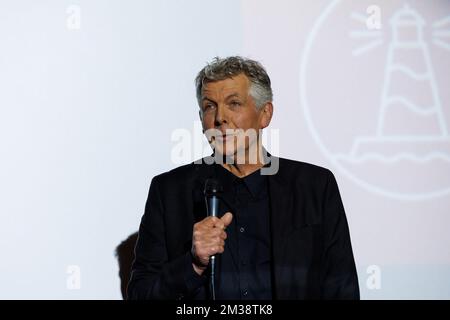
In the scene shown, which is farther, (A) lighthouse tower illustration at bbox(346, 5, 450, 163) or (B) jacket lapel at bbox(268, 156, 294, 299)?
(A) lighthouse tower illustration at bbox(346, 5, 450, 163)

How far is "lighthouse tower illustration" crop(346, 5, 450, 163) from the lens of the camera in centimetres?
326

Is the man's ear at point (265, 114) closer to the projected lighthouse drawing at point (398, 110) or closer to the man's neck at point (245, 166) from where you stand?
the man's neck at point (245, 166)

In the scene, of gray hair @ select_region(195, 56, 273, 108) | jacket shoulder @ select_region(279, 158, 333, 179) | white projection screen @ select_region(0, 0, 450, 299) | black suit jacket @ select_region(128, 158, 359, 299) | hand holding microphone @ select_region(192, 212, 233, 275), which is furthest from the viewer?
white projection screen @ select_region(0, 0, 450, 299)

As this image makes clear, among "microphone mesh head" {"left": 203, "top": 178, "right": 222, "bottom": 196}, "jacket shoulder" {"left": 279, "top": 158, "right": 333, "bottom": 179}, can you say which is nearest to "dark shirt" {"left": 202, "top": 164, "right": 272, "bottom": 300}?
"jacket shoulder" {"left": 279, "top": 158, "right": 333, "bottom": 179}

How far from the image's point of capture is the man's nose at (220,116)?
2.74 m

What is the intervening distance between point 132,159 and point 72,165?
24cm

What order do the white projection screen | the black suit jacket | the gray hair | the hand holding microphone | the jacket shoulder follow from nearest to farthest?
the hand holding microphone, the black suit jacket, the gray hair, the jacket shoulder, the white projection screen

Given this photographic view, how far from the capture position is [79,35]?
3.22 metres

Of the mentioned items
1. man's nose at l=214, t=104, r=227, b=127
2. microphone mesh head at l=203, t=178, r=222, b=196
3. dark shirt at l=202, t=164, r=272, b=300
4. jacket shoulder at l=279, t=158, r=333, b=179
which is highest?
man's nose at l=214, t=104, r=227, b=127

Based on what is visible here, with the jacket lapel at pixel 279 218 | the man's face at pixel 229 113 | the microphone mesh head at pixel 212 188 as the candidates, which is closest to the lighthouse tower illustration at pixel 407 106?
the jacket lapel at pixel 279 218

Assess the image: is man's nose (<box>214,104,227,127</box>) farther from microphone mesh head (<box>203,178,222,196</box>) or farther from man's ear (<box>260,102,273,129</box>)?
microphone mesh head (<box>203,178,222,196</box>)
